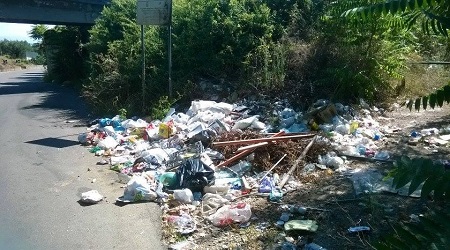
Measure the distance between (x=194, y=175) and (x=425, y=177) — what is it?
166 inches

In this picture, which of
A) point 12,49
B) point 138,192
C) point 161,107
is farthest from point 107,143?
point 12,49

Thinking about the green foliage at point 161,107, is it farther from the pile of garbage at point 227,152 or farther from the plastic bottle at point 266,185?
the plastic bottle at point 266,185

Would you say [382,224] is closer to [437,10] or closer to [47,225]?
[437,10]

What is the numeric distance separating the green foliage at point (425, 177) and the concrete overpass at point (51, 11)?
24104 mm

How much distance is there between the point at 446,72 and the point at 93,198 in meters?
8.83

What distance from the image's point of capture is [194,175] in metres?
6.03

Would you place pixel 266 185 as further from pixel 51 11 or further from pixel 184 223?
pixel 51 11

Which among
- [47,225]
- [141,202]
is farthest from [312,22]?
[47,225]

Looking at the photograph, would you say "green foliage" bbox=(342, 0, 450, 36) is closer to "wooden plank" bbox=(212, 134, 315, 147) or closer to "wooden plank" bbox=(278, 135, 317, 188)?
"wooden plank" bbox=(278, 135, 317, 188)

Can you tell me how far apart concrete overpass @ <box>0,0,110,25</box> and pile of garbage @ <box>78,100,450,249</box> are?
16114 millimetres

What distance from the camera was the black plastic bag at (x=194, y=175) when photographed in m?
6.00

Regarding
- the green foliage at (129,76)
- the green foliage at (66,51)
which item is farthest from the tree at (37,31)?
the green foliage at (129,76)

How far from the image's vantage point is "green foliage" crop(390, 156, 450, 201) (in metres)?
2.00

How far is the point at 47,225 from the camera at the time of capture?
5195mm
